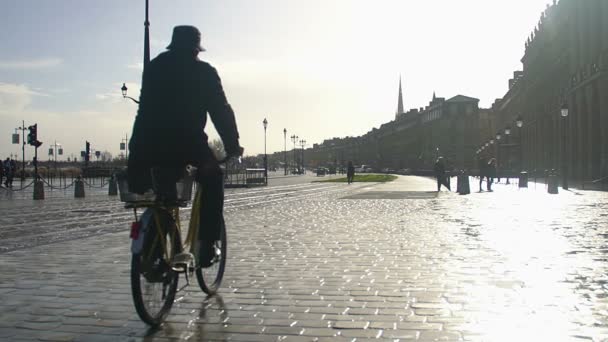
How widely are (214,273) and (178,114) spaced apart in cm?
170

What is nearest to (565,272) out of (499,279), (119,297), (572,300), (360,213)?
(499,279)

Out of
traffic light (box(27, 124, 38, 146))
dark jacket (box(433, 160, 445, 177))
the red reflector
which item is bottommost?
the red reflector

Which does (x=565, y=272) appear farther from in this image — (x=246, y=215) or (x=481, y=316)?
(x=246, y=215)

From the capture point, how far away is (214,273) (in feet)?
19.0

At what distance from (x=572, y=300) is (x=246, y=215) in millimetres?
10900

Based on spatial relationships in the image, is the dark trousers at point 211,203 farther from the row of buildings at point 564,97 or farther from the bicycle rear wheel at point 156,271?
the row of buildings at point 564,97

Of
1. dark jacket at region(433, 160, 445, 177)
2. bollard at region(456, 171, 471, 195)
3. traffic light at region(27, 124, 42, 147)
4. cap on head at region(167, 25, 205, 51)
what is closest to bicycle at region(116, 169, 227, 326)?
Result: cap on head at region(167, 25, 205, 51)

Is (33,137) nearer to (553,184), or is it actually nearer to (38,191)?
(38,191)

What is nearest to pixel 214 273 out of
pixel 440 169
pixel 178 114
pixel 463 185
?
pixel 178 114

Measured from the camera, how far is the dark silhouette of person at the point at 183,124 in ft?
15.4

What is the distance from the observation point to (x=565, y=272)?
680 cm

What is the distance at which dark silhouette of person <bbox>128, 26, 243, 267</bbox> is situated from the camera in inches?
185

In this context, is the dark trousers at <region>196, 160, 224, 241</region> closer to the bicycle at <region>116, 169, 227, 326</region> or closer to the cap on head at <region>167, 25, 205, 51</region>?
the bicycle at <region>116, 169, 227, 326</region>

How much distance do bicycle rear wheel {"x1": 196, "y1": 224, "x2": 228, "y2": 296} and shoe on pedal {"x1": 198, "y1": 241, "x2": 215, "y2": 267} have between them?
24 cm
